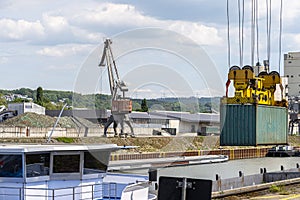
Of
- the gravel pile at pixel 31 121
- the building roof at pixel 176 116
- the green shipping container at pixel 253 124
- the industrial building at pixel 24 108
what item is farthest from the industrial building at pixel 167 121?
the green shipping container at pixel 253 124

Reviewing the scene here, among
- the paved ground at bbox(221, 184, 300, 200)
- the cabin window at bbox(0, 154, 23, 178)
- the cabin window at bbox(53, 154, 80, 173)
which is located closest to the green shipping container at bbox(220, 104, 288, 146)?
the paved ground at bbox(221, 184, 300, 200)

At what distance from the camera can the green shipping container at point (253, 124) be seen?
5209cm

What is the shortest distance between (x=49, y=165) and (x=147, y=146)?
59699 mm

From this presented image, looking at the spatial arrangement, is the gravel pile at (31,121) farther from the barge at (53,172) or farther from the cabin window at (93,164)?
the barge at (53,172)

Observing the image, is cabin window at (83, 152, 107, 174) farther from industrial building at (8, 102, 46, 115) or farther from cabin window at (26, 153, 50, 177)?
industrial building at (8, 102, 46, 115)

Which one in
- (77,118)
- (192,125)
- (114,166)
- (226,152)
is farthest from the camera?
(192,125)

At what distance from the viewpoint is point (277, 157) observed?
83.2 m

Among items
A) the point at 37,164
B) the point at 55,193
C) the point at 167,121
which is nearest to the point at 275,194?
the point at 55,193

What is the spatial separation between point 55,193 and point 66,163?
777 millimetres

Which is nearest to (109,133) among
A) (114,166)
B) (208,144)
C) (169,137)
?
(169,137)

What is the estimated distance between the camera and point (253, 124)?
5172 centimetres

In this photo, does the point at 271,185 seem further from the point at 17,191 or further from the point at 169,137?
the point at 169,137

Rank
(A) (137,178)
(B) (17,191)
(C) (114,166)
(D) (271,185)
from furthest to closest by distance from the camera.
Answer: (C) (114,166) < (D) (271,185) < (A) (137,178) < (B) (17,191)

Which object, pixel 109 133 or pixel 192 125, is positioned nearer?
pixel 109 133
